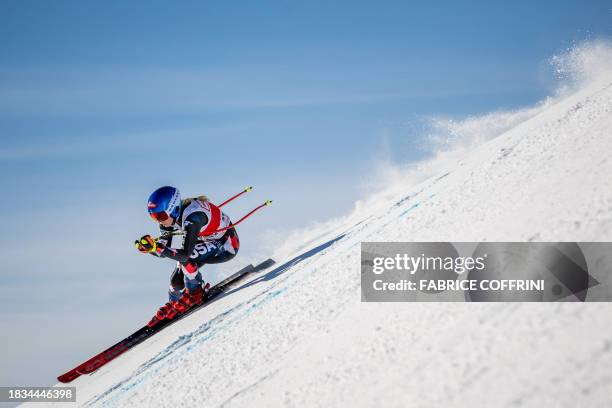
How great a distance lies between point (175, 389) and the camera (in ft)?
14.8

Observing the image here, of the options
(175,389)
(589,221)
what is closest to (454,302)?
(589,221)

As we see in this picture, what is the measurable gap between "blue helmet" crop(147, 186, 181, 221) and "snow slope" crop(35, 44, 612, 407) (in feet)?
Answer: 6.00

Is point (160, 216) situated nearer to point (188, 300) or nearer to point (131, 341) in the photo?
point (188, 300)

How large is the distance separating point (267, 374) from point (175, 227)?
4439 mm

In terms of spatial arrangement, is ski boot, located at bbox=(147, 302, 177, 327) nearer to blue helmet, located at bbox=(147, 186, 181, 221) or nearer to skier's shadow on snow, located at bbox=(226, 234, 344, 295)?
skier's shadow on snow, located at bbox=(226, 234, 344, 295)

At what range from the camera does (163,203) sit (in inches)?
295

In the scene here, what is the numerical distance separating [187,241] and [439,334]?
508 cm

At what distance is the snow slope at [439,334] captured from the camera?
2.44 metres

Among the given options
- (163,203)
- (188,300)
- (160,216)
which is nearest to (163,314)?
(188,300)

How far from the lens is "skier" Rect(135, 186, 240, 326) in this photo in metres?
7.47

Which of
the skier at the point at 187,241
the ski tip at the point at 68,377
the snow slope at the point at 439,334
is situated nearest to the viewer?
the snow slope at the point at 439,334

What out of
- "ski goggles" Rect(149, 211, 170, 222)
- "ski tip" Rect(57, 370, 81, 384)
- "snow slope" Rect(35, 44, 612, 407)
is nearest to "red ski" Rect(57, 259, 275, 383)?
"ski tip" Rect(57, 370, 81, 384)

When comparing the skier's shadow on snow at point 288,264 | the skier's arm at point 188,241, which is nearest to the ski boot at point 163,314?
the skier's arm at point 188,241

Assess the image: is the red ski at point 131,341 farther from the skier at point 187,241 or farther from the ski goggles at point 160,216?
the ski goggles at point 160,216
